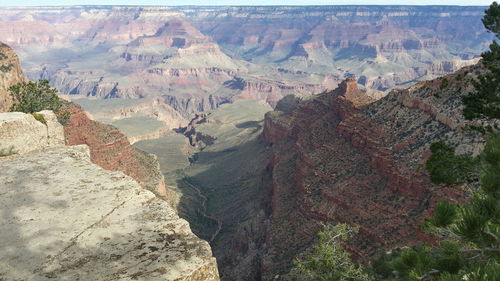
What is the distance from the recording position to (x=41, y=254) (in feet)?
49.5

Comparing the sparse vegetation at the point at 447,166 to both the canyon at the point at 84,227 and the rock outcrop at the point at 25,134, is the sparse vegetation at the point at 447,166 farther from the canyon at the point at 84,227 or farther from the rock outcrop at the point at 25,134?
the rock outcrop at the point at 25,134

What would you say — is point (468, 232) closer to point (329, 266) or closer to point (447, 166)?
point (447, 166)

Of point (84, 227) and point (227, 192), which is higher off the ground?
point (84, 227)

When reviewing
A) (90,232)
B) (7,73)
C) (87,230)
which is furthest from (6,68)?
(90,232)

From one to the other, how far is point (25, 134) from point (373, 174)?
3754 centimetres

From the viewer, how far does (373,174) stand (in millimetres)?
49875

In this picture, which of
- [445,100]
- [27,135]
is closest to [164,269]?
[27,135]

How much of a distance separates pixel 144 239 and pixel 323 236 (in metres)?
13.7

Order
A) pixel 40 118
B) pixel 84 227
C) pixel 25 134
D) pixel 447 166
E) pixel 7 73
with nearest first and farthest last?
1. pixel 84 227
2. pixel 447 166
3. pixel 25 134
4. pixel 40 118
5. pixel 7 73

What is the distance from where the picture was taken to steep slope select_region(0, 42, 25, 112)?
262 feet

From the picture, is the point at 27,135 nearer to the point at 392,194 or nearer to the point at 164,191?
the point at 392,194

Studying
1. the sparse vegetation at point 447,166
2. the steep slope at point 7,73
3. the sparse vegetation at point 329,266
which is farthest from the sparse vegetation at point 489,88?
the steep slope at point 7,73

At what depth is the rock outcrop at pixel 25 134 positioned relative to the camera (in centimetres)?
2698

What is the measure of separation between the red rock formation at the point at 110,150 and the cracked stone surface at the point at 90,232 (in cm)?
5354
